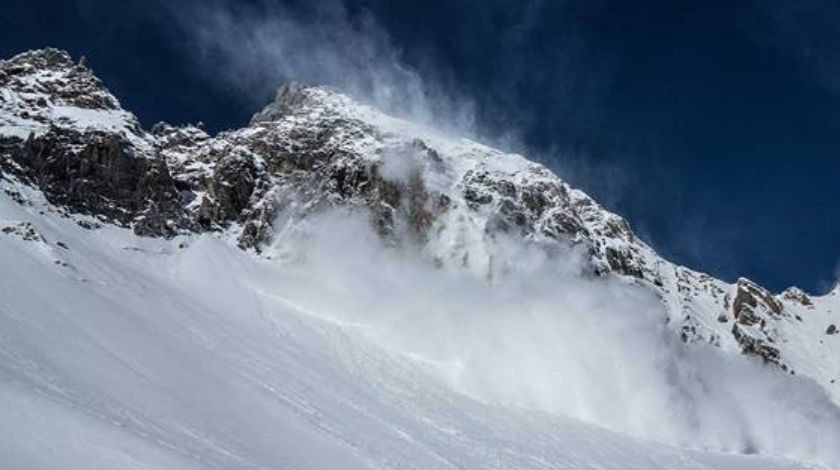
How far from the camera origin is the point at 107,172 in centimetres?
8962

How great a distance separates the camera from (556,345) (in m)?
108

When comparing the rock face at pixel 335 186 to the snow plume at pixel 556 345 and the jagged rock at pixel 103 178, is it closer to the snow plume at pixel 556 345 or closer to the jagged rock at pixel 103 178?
the jagged rock at pixel 103 178

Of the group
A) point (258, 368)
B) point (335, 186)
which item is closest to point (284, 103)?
point (335, 186)

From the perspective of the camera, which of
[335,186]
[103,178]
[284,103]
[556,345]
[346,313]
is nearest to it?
[103,178]

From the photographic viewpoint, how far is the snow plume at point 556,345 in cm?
9106

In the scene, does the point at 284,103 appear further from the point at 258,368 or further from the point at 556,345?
the point at 258,368

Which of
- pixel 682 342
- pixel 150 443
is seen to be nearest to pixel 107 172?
pixel 150 443

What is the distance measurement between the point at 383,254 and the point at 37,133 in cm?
3812

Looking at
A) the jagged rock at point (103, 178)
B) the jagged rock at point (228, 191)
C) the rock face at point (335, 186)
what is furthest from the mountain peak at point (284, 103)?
the jagged rock at point (103, 178)

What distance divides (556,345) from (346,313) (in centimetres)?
2851

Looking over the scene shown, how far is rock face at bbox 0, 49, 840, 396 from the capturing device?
89.2m

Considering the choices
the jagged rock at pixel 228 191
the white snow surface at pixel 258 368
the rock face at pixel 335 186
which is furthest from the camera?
the jagged rock at pixel 228 191

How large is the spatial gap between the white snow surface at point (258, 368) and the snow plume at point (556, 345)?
45cm

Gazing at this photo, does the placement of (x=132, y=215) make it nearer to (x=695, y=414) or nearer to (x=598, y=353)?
Answer: (x=598, y=353)
